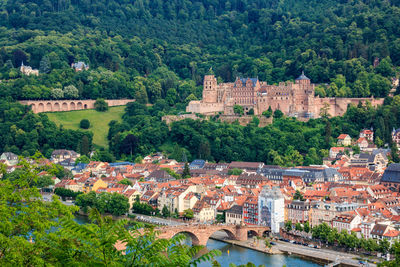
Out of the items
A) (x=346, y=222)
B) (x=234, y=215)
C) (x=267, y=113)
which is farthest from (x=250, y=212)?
(x=267, y=113)

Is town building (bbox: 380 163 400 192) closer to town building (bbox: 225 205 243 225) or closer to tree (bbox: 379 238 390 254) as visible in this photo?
town building (bbox: 225 205 243 225)

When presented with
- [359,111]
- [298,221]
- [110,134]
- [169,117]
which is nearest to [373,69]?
[359,111]

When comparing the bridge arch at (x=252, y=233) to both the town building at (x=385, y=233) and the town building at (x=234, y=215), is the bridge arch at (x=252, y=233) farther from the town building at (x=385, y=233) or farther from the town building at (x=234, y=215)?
the town building at (x=385, y=233)

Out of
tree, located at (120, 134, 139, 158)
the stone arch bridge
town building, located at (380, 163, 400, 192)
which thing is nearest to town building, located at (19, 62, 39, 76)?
tree, located at (120, 134, 139, 158)

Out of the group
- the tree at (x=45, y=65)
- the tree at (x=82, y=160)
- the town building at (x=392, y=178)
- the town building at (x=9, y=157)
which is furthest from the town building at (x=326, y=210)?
the tree at (x=45, y=65)

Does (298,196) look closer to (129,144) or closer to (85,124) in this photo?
(129,144)
